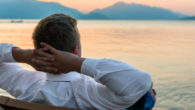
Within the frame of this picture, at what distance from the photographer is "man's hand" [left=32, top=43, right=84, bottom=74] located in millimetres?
1181

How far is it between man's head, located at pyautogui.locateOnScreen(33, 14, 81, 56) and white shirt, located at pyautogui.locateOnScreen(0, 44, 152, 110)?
17 centimetres

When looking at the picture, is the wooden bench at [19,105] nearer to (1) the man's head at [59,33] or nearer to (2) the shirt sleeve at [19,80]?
(2) the shirt sleeve at [19,80]

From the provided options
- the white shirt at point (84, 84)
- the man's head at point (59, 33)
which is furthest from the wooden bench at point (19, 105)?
the man's head at point (59, 33)

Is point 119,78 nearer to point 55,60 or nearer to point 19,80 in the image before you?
point 55,60

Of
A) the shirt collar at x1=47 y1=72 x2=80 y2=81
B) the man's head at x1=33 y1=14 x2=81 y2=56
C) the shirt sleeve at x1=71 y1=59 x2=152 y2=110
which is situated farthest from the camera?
the shirt collar at x1=47 y1=72 x2=80 y2=81

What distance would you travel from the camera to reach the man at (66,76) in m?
1.17

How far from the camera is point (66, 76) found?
4.77 ft

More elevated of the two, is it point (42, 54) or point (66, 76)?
point (42, 54)

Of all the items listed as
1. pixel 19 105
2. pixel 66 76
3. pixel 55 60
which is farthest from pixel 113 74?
pixel 19 105

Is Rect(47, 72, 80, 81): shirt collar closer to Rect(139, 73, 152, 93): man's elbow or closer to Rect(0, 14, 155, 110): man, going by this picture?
Rect(0, 14, 155, 110): man

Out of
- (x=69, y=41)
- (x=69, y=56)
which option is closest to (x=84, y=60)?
(x=69, y=56)

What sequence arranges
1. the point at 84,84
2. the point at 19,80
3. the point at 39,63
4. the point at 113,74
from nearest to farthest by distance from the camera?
the point at 113,74 < the point at 39,63 < the point at 84,84 < the point at 19,80

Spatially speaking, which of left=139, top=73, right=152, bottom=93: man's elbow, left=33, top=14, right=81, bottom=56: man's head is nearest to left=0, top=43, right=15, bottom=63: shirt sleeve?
left=33, top=14, right=81, bottom=56: man's head

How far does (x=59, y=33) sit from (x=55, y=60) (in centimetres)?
17
